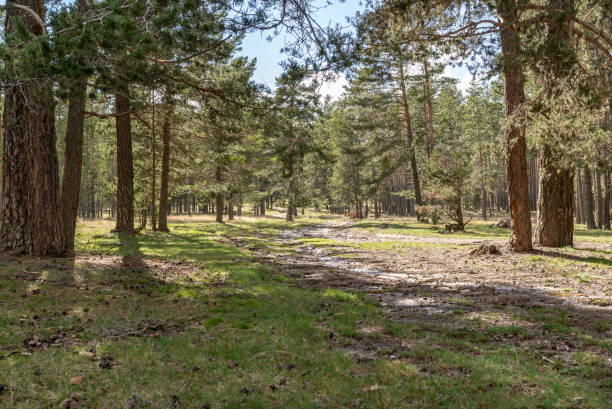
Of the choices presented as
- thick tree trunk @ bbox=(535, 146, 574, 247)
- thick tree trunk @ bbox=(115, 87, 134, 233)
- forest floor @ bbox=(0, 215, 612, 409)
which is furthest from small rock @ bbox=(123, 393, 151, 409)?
thick tree trunk @ bbox=(115, 87, 134, 233)

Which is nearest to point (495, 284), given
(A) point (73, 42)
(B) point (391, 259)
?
(B) point (391, 259)

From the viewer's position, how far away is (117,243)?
13.7 m

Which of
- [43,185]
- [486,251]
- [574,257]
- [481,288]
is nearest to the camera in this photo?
[481,288]

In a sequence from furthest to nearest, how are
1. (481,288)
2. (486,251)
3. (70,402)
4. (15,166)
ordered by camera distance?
(486,251) → (15,166) → (481,288) → (70,402)

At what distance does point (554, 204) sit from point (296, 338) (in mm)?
11430

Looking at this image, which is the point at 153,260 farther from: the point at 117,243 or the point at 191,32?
the point at 191,32

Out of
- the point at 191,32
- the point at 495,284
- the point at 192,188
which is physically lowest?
the point at 495,284

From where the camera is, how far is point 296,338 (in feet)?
16.1

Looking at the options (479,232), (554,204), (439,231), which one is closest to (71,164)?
(554,204)

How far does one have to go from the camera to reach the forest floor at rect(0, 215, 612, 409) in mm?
3338

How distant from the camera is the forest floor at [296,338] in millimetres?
3338

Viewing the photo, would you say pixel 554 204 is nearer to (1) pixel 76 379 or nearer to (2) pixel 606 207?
(1) pixel 76 379

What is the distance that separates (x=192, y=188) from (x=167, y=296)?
760 inches

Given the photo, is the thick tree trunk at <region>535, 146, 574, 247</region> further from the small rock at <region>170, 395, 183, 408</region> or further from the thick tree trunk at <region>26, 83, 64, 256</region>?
the thick tree trunk at <region>26, 83, 64, 256</region>
